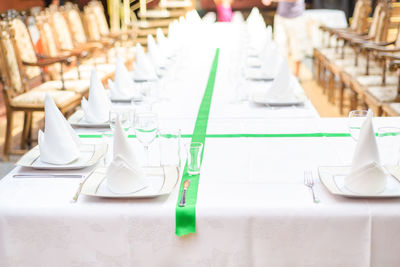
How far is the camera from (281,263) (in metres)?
1.31

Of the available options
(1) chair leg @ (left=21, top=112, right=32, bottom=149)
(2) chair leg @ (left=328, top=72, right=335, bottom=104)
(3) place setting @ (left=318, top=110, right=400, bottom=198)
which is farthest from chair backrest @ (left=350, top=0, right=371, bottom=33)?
(3) place setting @ (left=318, top=110, right=400, bottom=198)

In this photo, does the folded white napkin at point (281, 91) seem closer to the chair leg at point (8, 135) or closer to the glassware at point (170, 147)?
the glassware at point (170, 147)

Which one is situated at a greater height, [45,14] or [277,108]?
[45,14]

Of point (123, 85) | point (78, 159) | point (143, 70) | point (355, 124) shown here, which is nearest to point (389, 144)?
point (355, 124)

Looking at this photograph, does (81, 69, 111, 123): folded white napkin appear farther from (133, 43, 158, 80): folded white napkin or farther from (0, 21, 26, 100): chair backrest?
(0, 21, 26, 100): chair backrest

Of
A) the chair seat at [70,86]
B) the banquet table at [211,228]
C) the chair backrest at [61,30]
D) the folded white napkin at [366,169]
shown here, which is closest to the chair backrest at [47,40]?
the chair backrest at [61,30]

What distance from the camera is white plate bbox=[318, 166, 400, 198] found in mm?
1304

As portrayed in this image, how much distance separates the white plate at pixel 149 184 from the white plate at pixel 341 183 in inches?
17.4

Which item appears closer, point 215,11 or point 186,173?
point 186,173

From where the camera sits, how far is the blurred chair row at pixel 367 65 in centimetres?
350

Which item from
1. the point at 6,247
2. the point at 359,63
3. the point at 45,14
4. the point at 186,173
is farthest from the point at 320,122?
the point at 45,14

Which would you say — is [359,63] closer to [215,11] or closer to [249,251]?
[249,251]

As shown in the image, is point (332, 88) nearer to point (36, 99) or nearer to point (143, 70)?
point (143, 70)

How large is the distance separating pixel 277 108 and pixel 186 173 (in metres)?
0.90
